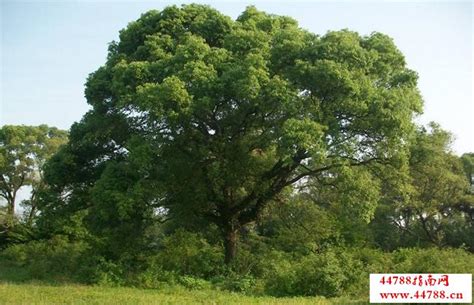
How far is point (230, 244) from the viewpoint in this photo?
18734 mm

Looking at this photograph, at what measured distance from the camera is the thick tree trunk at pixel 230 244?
60.3 feet

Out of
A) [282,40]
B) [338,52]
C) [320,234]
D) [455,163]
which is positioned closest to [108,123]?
[282,40]

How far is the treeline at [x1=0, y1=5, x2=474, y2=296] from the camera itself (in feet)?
48.0

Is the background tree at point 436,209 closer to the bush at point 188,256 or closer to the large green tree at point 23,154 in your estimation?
the bush at point 188,256

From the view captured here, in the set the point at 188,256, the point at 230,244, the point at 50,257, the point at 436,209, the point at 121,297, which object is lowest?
the point at 121,297

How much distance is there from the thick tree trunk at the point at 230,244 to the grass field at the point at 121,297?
4.79m

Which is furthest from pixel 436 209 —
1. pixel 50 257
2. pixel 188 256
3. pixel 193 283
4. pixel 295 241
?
pixel 50 257

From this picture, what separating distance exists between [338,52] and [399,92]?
240 centimetres

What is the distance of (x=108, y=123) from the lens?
17719 millimetres

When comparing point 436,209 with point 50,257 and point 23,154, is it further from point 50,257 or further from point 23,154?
point 23,154

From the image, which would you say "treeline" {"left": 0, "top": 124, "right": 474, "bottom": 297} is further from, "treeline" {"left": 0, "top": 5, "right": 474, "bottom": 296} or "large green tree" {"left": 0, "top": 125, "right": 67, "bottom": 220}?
"large green tree" {"left": 0, "top": 125, "right": 67, "bottom": 220}

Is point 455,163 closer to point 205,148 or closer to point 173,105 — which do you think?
point 205,148

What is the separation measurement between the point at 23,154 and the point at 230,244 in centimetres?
2085

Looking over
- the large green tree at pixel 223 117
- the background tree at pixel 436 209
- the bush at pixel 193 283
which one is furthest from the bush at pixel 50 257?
the background tree at pixel 436 209
